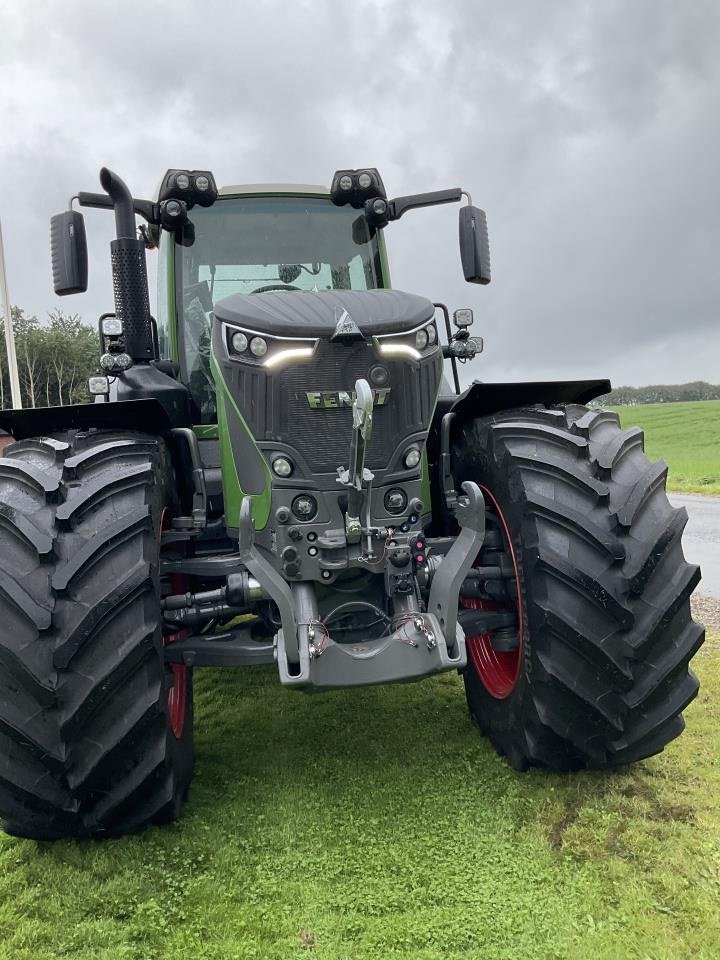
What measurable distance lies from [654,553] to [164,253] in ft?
9.83

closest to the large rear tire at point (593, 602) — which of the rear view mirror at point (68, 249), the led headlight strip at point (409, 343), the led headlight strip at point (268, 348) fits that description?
the led headlight strip at point (409, 343)

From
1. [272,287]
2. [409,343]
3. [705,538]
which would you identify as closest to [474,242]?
[272,287]

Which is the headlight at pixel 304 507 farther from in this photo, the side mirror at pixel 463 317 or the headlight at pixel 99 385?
the side mirror at pixel 463 317

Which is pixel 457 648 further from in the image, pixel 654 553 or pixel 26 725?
pixel 26 725

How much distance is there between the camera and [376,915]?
2.28 metres

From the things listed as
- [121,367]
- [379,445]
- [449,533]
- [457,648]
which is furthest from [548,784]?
[121,367]

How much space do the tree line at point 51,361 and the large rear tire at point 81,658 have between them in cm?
3276

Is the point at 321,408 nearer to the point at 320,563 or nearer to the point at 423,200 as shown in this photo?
the point at 320,563

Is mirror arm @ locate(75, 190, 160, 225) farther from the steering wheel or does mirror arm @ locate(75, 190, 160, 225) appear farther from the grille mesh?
the grille mesh

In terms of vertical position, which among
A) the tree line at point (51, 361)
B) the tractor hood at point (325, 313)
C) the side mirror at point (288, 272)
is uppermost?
the tree line at point (51, 361)

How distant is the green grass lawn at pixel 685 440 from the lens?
16.2 metres

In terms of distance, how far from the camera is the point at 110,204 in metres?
3.80

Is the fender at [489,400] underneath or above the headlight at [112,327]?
underneath

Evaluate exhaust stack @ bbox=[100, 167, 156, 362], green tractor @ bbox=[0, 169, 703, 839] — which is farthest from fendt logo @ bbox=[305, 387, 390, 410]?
exhaust stack @ bbox=[100, 167, 156, 362]
